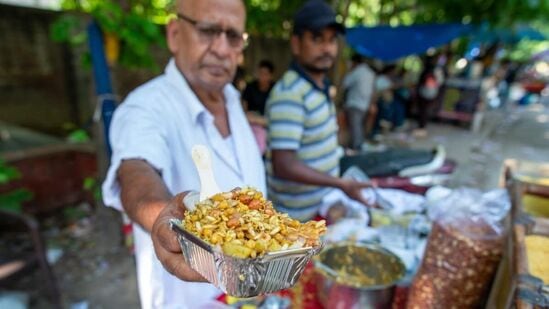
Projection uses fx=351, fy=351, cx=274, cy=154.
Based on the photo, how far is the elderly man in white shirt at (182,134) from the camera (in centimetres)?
122

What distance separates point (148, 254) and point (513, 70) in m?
21.4

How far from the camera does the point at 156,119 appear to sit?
52.5 inches

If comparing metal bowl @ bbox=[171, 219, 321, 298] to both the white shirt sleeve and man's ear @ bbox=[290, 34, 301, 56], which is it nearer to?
the white shirt sleeve

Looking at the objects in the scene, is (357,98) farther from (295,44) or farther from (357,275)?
(357,275)

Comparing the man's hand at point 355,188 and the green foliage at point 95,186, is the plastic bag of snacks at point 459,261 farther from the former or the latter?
the green foliage at point 95,186

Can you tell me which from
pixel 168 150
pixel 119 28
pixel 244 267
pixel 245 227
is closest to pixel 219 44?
pixel 168 150

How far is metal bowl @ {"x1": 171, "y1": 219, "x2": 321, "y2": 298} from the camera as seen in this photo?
657mm

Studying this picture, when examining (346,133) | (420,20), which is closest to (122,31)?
(346,133)

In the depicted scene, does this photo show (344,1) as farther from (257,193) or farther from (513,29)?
(513,29)

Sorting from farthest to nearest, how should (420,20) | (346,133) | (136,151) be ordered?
(420,20) < (346,133) < (136,151)

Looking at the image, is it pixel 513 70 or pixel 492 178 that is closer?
pixel 492 178

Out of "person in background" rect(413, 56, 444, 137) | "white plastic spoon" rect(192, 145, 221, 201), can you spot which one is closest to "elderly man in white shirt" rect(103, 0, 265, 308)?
"white plastic spoon" rect(192, 145, 221, 201)

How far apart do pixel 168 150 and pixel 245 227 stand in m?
0.65

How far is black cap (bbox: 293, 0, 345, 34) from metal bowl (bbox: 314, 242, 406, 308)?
1255 mm
